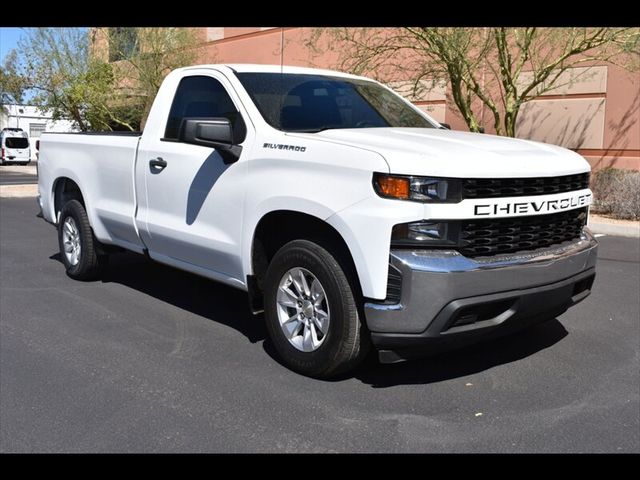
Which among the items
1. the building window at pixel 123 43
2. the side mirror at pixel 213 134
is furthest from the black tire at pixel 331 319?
the building window at pixel 123 43

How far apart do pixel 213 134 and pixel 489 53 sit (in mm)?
11426

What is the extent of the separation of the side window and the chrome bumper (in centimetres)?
190

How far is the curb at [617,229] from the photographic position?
36.2 ft

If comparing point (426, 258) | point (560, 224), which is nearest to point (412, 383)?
point (426, 258)

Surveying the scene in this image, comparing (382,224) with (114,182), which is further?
(114,182)

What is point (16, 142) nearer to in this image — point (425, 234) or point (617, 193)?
point (617, 193)

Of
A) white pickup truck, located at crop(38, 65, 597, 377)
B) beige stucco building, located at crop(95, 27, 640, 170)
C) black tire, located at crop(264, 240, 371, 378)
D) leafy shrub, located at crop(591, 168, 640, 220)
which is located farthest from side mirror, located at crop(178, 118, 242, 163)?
leafy shrub, located at crop(591, 168, 640, 220)

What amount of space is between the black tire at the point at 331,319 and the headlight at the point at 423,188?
602 mm

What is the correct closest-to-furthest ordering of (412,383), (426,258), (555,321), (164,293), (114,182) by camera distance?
(426,258) < (412,383) < (555,321) < (114,182) < (164,293)

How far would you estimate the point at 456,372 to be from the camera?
4.45 m

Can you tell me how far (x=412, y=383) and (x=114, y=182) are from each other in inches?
133

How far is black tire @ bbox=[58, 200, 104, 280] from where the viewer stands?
6.70m
